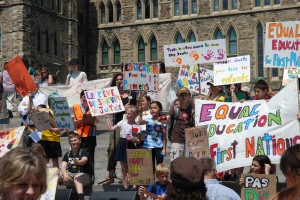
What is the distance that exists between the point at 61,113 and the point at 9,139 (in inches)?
48.7

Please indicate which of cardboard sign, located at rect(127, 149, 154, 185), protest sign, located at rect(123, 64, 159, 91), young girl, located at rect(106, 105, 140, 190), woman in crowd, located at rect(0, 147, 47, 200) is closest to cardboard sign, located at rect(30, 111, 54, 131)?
young girl, located at rect(106, 105, 140, 190)

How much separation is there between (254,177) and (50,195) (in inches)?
78.1

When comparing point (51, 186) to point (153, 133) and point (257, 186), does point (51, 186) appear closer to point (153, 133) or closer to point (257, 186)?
point (257, 186)

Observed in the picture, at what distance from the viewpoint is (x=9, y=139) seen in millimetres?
7859

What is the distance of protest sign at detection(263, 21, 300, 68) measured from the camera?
8539 mm

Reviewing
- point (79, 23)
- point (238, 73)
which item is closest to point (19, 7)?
point (79, 23)

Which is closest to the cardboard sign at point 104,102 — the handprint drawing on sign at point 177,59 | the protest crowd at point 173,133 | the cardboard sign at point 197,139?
the protest crowd at point 173,133

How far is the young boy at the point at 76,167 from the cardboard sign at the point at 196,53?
289cm

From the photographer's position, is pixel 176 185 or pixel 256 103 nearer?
pixel 176 185

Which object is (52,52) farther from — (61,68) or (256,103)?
(256,103)

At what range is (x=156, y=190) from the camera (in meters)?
6.80

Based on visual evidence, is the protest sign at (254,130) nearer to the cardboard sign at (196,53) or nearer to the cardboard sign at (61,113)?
the cardboard sign at (61,113)

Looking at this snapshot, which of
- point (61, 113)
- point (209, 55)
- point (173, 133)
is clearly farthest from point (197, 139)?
point (209, 55)

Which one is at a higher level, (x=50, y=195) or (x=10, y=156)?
(x=10, y=156)
